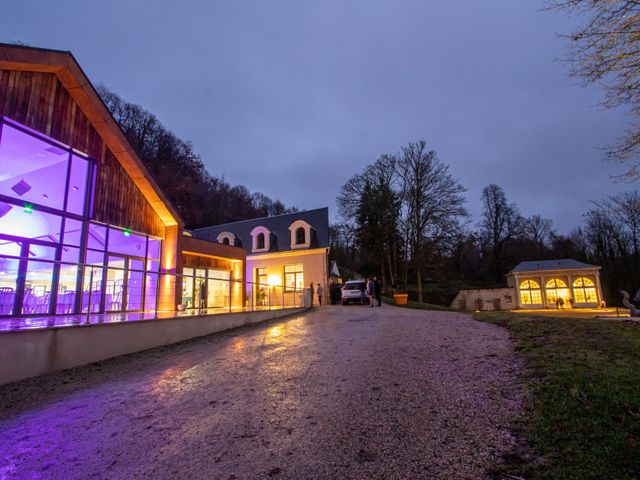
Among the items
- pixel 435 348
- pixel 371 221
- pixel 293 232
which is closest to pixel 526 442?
pixel 435 348

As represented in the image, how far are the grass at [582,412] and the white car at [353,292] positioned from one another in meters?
16.0

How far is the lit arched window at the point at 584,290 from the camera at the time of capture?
3050 centimetres

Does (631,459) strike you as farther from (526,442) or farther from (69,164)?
(69,164)

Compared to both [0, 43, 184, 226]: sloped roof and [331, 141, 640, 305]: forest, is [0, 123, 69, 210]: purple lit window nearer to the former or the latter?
[0, 43, 184, 226]: sloped roof

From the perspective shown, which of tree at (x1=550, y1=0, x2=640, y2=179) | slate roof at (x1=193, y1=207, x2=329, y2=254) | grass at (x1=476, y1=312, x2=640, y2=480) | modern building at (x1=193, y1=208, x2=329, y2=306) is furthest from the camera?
slate roof at (x1=193, y1=207, x2=329, y2=254)

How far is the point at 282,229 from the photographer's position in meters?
26.2

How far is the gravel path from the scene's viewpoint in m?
2.94

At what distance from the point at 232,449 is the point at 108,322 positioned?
19.0ft

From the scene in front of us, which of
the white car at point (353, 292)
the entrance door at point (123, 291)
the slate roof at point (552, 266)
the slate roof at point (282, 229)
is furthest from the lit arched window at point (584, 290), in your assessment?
the entrance door at point (123, 291)

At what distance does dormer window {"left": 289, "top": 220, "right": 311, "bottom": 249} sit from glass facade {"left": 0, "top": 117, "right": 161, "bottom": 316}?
44.2 feet

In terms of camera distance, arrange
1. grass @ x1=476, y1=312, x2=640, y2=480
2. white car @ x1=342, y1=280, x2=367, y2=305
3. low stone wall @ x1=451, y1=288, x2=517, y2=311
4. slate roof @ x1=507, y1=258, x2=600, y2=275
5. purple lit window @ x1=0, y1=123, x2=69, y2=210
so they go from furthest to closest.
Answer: low stone wall @ x1=451, y1=288, x2=517, y2=311 < slate roof @ x1=507, y1=258, x2=600, y2=275 < white car @ x1=342, y1=280, x2=367, y2=305 < purple lit window @ x1=0, y1=123, x2=69, y2=210 < grass @ x1=476, y1=312, x2=640, y2=480

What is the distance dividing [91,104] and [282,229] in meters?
16.0

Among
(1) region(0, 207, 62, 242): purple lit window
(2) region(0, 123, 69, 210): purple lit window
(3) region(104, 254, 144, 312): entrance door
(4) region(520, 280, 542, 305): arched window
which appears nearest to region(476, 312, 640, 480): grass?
(3) region(104, 254, 144, 312): entrance door

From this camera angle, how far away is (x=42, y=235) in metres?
10.3
